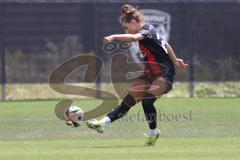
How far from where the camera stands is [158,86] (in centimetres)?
1172

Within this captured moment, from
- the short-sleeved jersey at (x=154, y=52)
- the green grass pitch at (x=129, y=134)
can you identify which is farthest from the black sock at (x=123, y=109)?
the short-sleeved jersey at (x=154, y=52)

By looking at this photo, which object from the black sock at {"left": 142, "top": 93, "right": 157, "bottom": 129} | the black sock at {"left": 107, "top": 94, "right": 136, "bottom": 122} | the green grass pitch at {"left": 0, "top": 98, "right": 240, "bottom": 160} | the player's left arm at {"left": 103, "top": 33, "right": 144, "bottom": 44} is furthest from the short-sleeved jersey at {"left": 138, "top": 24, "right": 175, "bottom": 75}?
the green grass pitch at {"left": 0, "top": 98, "right": 240, "bottom": 160}

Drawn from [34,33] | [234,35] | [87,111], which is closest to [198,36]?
[234,35]

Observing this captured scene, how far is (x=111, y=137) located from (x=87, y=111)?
14.2 ft

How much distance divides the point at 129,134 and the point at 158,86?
7.68ft

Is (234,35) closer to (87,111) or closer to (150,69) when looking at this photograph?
(87,111)

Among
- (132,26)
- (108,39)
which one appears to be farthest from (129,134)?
(108,39)

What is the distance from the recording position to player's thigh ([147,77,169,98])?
11633 millimetres

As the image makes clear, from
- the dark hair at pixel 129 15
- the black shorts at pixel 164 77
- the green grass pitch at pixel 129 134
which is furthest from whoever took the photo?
the black shorts at pixel 164 77

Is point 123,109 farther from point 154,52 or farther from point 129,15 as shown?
point 129,15

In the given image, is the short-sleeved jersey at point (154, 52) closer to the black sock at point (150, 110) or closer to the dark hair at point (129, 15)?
the dark hair at point (129, 15)

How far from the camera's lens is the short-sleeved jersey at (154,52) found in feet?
37.2

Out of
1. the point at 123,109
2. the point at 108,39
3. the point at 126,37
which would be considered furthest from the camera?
the point at 123,109

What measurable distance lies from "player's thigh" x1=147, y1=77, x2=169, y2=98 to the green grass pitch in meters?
0.76
